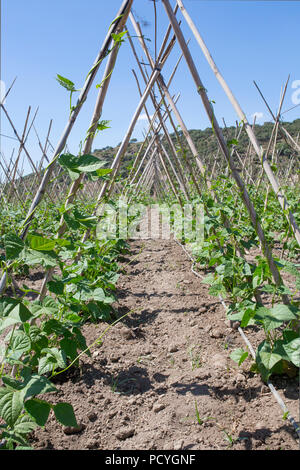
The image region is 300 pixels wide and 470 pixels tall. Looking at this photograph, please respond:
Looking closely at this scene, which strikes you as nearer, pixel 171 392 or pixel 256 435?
pixel 256 435

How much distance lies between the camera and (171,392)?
165 cm

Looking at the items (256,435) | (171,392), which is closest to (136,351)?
(171,392)

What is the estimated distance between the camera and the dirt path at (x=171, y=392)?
133 cm

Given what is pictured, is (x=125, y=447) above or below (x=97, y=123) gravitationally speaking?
below

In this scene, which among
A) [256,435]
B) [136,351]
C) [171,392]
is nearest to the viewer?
[256,435]

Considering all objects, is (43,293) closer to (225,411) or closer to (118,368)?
(118,368)

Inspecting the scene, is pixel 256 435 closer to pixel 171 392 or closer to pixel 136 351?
pixel 171 392

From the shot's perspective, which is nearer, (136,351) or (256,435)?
(256,435)

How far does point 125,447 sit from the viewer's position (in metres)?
1.34

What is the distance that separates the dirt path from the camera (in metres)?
1.33

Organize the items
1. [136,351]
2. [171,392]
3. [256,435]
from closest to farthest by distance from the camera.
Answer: [256,435]
[171,392]
[136,351]
